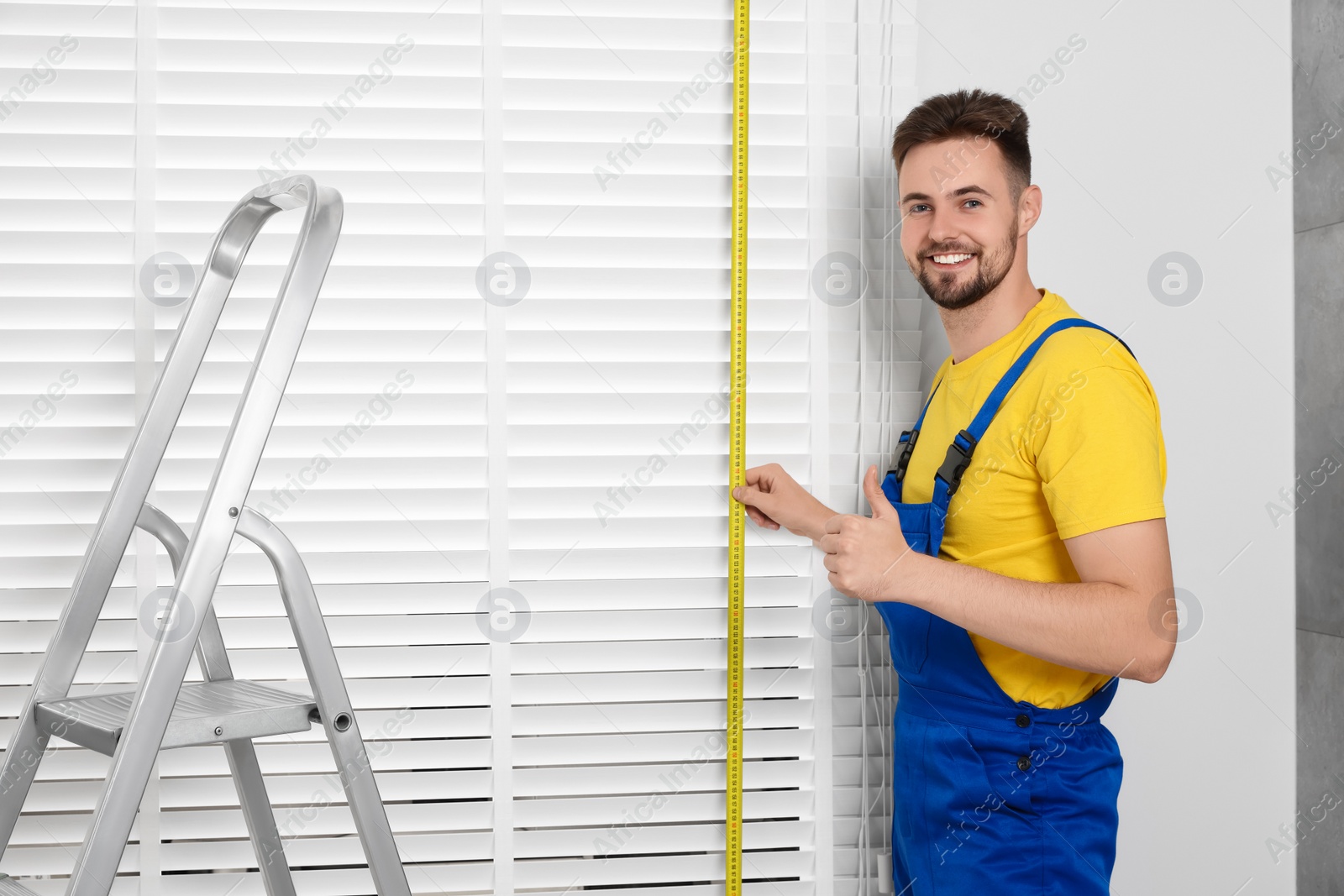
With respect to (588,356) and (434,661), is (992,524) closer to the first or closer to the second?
(588,356)

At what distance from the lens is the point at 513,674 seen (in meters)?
1.48

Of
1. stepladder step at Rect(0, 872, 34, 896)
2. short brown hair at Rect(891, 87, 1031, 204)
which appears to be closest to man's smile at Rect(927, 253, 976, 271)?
short brown hair at Rect(891, 87, 1031, 204)

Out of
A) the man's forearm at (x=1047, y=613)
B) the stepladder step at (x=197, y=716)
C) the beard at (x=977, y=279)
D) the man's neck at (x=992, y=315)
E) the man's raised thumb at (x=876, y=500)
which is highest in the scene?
the beard at (x=977, y=279)

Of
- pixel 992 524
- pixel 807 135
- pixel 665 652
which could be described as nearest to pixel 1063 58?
pixel 807 135

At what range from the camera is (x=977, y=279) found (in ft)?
4.14

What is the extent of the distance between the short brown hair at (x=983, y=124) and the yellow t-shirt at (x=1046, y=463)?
20cm

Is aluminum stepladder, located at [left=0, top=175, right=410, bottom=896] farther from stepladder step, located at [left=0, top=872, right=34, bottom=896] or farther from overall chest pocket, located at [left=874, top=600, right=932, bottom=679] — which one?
overall chest pocket, located at [left=874, top=600, right=932, bottom=679]

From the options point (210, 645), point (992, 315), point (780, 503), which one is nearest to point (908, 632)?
point (780, 503)

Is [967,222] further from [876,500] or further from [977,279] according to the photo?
[876,500]

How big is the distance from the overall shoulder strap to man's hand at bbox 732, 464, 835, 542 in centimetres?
28

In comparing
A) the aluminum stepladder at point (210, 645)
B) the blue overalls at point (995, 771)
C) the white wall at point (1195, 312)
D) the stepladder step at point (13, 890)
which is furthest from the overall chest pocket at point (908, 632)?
the stepladder step at point (13, 890)

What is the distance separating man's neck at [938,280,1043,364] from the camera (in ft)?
4.19

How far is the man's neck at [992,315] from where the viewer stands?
1.28 meters

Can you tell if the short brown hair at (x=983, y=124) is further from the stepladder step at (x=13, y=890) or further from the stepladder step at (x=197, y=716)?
the stepladder step at (x=13, y=890)
